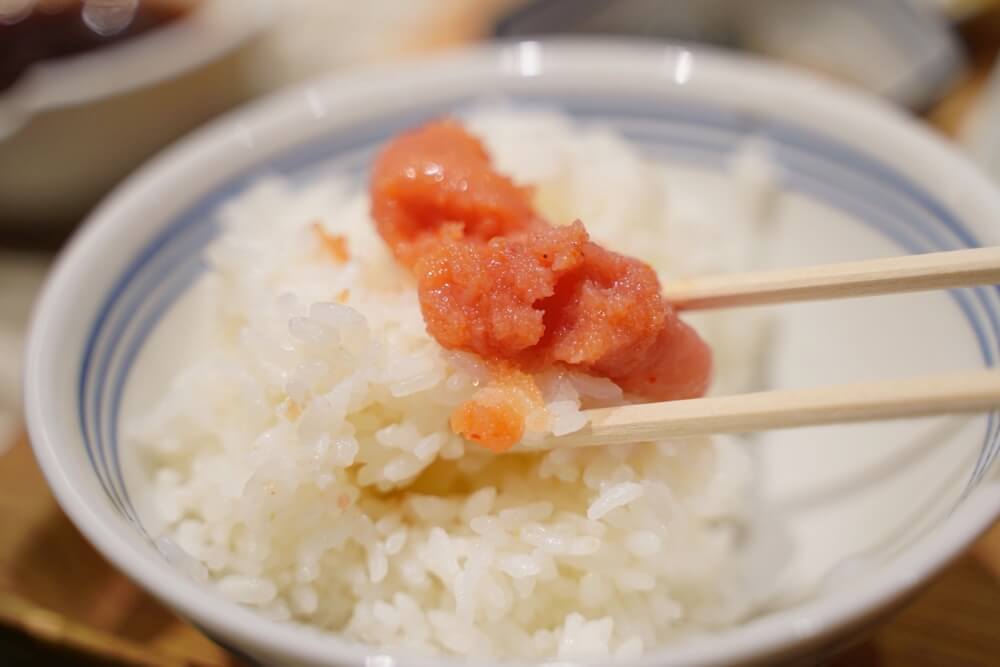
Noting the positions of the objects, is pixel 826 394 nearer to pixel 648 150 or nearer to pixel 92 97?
pixel 648 150

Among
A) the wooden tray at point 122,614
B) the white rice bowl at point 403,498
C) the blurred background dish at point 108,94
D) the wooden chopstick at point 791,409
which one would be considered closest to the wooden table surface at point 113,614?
the wooden tray at point 122,614

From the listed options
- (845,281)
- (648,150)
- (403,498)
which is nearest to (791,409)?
(845,281)

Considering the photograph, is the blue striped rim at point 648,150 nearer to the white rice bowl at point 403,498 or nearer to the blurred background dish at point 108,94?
the white rice bowl at point 403,498

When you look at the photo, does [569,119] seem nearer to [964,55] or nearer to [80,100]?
[80,100]

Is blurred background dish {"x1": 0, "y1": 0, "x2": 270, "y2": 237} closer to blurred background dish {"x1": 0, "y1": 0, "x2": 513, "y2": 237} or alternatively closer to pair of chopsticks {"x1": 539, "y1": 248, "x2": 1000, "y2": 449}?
blurred background dish {"x1": 0, "y1": 0, "x2": 513, "y2": 237}

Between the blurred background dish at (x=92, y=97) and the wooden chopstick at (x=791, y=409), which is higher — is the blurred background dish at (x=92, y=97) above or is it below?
below

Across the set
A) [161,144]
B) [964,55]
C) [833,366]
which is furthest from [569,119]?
[964,55]
